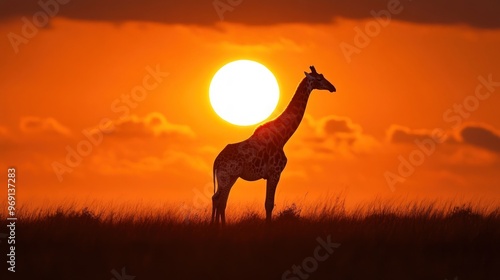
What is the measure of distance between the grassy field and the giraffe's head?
3.91m

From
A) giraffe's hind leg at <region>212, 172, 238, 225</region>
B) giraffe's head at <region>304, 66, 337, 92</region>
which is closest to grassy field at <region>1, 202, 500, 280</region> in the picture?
giraffe's hind leg at <region>212, 172, 238, 225</region>

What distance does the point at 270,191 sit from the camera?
25.9 m

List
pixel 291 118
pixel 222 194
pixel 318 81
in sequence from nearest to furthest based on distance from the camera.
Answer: pixel 222 194, pixel 291 118, pixel 318 81

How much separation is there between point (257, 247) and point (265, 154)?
6105 millimetres

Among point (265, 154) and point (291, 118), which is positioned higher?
point (291, 118)

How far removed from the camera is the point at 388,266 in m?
19.1

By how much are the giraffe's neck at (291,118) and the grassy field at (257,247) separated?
2.60 meters

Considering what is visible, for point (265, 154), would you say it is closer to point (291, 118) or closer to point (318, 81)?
→ point (291, 118)

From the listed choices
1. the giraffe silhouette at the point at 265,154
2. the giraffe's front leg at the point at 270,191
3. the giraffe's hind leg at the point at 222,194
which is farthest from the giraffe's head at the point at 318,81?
the giraffe's hind leg at the point at 222,194

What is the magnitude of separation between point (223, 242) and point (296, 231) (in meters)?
2.32

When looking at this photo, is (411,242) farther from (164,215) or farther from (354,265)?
(164,215)

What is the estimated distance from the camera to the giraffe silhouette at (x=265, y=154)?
25266mm

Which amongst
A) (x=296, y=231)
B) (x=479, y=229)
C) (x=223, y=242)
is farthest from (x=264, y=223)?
(x=479, y=229)

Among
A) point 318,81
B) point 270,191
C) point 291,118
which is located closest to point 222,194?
point 270,191
